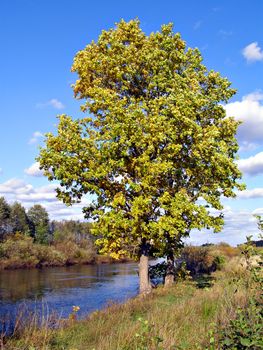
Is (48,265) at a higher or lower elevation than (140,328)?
lower

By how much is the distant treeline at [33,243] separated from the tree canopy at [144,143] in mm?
48758

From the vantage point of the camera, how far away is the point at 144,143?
1892 centimetres

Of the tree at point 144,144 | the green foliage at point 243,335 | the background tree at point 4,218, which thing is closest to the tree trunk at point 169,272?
the tree at point 144,144

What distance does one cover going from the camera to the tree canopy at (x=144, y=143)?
18.8m

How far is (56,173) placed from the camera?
19234mm

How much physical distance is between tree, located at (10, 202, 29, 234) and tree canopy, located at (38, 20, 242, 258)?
245 ft

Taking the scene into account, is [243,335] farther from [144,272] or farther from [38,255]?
[38,255]

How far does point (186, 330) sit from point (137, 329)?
114 cm

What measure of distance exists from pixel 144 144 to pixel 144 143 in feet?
0.55

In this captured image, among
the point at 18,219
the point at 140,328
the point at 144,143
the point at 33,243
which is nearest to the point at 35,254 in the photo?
the point at 33,243

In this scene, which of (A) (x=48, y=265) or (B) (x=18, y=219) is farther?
(B) (x=18, y=219)

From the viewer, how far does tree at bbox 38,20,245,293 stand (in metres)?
18.8

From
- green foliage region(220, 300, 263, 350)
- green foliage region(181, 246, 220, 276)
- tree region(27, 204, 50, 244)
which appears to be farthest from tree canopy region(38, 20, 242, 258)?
tree region(27, 204, 50, 244)

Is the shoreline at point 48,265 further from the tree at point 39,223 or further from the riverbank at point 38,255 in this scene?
the tree at point 39,223
